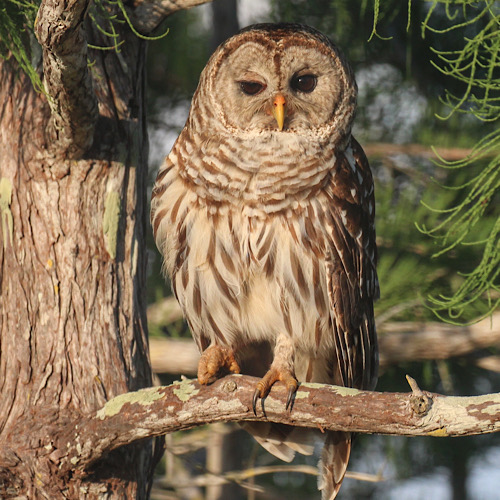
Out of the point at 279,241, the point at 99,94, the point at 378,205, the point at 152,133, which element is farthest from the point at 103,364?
the point at 152,133

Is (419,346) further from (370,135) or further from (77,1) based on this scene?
(77,1)

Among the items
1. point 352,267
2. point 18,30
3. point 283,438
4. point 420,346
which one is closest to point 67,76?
point 18,30

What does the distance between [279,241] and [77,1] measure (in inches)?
48.4

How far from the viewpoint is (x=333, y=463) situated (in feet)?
11.4

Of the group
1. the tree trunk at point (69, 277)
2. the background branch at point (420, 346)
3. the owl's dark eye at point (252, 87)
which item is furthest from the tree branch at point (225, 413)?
the background branch at point (420, 346)

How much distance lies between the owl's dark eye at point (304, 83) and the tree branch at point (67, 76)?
87cm

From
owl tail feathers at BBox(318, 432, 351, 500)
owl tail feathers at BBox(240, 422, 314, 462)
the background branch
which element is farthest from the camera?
the background branch

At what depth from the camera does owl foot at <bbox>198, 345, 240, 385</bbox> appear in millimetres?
3197

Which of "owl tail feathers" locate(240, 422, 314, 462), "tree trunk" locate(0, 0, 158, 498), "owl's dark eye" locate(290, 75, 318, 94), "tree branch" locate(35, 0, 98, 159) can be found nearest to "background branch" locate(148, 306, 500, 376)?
"owl tail feathers" locate(240, 422, 314, 462)

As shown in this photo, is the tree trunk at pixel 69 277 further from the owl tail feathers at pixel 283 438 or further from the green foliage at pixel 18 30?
the owl tail feathers at pixel 283 438

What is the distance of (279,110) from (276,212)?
0.39 metres

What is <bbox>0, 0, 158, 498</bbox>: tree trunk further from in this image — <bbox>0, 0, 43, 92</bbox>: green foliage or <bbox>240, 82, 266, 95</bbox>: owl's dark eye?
<bbox>240, 82, 266, 95</bbox>: owl's dark eye

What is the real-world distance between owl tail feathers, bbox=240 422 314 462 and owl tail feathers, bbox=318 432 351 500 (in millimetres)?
93

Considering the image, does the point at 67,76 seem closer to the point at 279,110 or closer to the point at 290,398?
the point at 279,110
